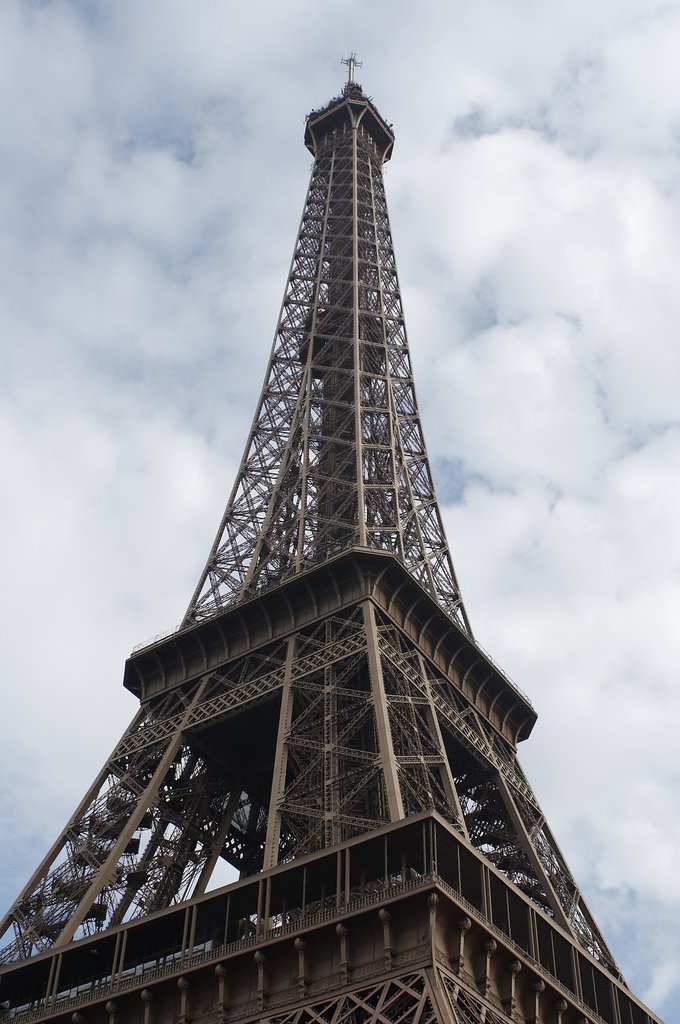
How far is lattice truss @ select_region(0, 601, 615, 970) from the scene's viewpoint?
39562mm

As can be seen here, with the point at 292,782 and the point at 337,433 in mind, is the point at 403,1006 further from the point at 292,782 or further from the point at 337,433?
the point at 337,433

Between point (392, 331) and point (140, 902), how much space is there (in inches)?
1396

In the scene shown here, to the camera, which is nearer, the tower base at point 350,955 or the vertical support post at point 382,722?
the tower base at point 350,955

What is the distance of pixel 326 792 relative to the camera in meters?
39.0

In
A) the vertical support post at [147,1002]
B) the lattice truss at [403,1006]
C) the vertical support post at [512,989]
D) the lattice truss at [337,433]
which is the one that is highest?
the lattice truss at [337,433]

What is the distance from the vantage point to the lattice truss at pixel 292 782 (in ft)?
130

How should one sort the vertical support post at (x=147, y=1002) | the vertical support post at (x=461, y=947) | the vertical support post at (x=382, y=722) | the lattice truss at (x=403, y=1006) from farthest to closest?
the vertical support post at (x=382, y=722), the vertical support post at (x=147, y=1002), the vertical support post at (x=461, y=947), the lattice truss at (x=403, y=1006)

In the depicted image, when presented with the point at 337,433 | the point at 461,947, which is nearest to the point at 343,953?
the point at 461,947

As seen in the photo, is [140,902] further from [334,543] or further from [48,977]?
[334,543]

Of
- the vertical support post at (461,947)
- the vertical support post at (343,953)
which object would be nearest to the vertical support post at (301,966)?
the vertical support post at (343,953)

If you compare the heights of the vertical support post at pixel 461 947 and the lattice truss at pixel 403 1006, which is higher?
the vertical support post at pixel 461 947

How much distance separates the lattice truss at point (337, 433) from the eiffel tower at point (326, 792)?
0.53ft

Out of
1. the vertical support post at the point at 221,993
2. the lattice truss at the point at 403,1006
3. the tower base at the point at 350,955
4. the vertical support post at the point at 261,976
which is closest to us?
Answer: the lattice truss at the point at 403,1006

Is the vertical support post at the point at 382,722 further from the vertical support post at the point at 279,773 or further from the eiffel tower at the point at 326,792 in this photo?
the vertical support post at the point at 279,773
